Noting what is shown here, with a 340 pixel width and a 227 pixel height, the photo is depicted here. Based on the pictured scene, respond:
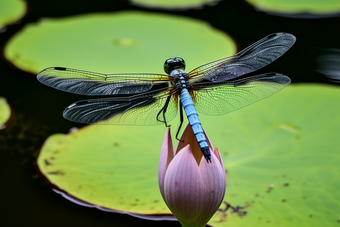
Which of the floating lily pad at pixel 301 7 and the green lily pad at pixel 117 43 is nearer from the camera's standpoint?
the green lily pad at pixel 117 43

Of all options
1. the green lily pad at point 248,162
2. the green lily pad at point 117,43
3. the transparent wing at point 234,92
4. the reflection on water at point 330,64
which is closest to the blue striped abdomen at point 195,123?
the transparent wing at point 234,92

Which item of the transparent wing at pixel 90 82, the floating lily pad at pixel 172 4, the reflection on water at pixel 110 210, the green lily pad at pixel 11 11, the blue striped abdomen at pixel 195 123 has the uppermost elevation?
the floating lily pad at pixel 172 4

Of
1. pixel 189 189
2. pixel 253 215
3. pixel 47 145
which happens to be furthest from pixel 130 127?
pixel 189 189

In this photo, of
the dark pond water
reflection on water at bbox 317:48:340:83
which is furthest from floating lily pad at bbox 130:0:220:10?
reflection on water at bbox 317:48:340:83

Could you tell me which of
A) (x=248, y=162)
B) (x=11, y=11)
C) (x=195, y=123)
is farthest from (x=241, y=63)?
(x=11, y=11)

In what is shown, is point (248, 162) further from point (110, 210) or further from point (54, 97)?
point (54, 97)

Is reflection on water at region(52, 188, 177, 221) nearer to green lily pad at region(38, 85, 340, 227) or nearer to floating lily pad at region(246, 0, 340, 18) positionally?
green lily pad at region(38, 85, 340, 227)

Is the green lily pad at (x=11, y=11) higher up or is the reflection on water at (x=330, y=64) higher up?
the green lily pad at (x=11, y=11)

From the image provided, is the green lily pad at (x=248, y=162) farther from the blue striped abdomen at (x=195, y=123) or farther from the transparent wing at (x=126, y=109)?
the blue striped abdomen at (x=195, y=123)

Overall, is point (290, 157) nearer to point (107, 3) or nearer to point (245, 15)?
point (245, 15)
